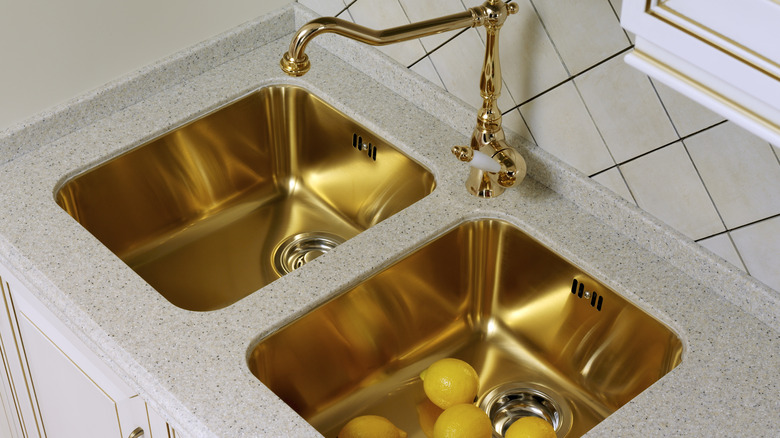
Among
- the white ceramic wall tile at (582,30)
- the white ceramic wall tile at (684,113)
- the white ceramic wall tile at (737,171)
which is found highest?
the white ceramic wall tile at (582,30)

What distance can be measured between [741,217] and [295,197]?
0.79 meters

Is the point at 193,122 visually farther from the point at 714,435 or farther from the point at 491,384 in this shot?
the point at 714,435

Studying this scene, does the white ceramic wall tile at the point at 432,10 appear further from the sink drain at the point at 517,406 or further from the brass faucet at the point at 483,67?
the sink drain at the point at 517,406

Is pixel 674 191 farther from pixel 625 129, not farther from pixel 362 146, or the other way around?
pixel 362 146

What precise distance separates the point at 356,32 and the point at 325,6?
510 millimetres

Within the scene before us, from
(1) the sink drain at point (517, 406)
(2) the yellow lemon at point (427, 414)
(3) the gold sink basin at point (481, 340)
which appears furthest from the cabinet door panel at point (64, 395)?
(1) the sink drain at point (517, 406)

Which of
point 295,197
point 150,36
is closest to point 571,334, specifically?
point 295,197

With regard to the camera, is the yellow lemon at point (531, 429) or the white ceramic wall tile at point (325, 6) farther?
the white ceramic wall tile at point (325, 6)

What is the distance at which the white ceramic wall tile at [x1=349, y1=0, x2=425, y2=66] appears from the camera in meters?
1.54

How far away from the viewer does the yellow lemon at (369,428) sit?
124 centimetres

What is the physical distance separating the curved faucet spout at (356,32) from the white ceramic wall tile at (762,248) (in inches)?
17.8

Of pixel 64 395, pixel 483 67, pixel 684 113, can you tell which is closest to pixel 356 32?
pixel 483 67

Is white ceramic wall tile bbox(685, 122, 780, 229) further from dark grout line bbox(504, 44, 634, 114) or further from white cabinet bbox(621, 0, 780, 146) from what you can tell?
white cabinet bbox(621, 0, 780, 146)

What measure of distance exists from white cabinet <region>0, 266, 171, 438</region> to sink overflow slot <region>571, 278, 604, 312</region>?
0.60 metres
